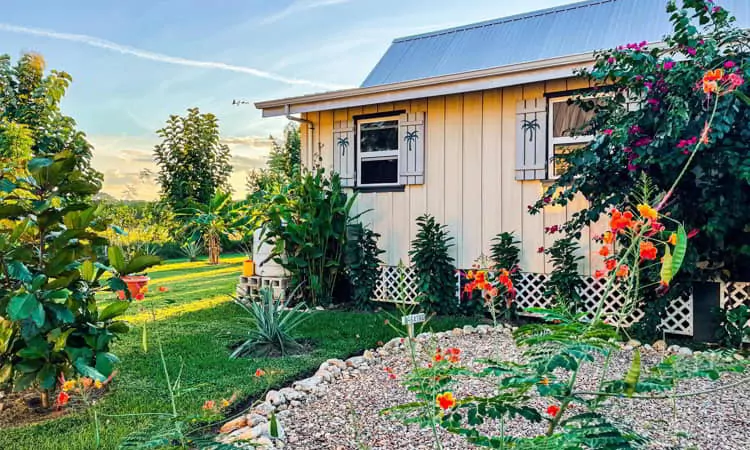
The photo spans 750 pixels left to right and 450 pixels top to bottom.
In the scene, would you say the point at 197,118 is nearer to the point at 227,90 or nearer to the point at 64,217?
the point at 227,90

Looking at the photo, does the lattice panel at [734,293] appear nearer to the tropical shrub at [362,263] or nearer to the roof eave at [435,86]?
the roof eave at [435,86]

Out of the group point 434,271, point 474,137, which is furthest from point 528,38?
point 434,271

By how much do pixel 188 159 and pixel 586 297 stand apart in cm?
1116

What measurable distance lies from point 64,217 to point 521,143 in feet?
14.7

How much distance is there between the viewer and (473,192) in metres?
5.85

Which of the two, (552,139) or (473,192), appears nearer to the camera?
(552,139)

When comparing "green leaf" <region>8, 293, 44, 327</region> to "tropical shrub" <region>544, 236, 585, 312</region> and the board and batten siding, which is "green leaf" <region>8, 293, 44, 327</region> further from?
the board and batten siding

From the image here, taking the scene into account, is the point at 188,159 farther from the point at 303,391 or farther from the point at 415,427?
the point at 415,427

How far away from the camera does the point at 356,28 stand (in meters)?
8.83

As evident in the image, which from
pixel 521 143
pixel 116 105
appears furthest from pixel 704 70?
pixel 116 105

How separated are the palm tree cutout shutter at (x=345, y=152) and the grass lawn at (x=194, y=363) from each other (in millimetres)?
1881

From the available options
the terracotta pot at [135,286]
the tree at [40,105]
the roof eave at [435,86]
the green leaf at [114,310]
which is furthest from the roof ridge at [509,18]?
the green leaf at [114,310]

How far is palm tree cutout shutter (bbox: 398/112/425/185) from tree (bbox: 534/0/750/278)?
2.17 m

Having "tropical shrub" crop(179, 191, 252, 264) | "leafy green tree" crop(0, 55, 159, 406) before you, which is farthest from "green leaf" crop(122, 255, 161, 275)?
"tropical shrub" crop(179, 191, 252, 264)
